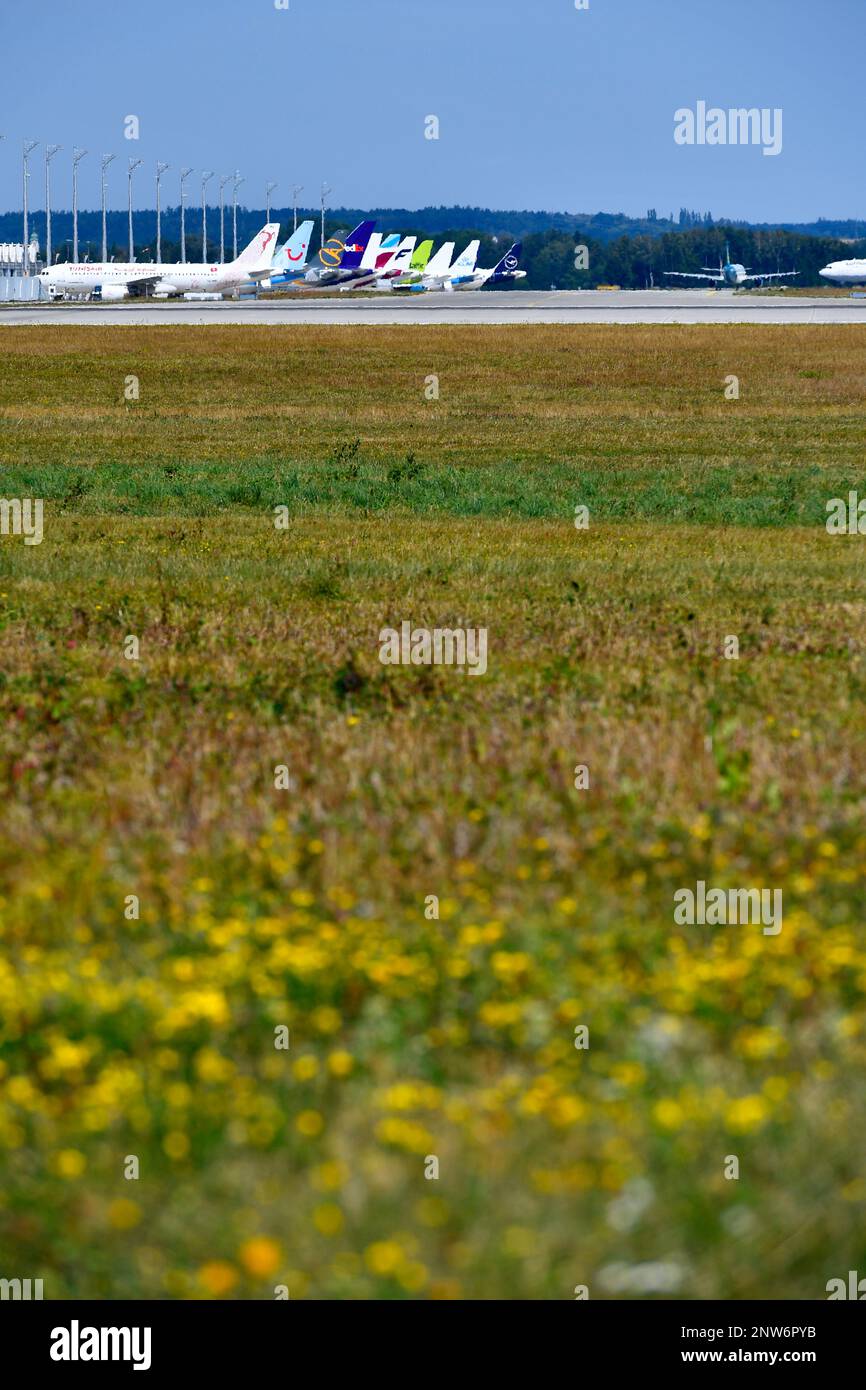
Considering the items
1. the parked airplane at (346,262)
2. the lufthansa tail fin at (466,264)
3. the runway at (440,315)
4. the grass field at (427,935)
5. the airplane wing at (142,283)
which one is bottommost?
the grass field at (427,935)

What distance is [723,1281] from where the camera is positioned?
3926 millimetres

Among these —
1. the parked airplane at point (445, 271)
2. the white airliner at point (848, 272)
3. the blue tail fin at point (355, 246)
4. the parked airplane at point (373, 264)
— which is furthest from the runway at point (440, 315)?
the white airliner at point (848, 272)

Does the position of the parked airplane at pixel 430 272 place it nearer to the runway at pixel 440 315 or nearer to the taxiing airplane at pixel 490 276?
the taxiing airplane at pixel 490 276

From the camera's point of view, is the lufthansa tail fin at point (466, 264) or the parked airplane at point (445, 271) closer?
the parked airplane at point (445, 271)

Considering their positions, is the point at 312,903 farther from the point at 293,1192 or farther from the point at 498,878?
the point at 293,1192

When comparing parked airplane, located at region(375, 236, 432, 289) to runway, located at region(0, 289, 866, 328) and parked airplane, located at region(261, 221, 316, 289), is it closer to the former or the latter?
parked airplane, located at region(261, 221, 316, 289)

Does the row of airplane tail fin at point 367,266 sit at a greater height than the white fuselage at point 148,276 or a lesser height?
greater

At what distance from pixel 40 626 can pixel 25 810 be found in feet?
18.4

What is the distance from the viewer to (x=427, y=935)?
593cm

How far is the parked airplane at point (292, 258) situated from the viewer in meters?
136

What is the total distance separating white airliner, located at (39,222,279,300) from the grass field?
119m

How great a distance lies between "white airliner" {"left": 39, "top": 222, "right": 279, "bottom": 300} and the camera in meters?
130

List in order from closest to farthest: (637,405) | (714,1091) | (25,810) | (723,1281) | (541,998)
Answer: (723,1281), (714,1091), (541,998), (25,810), (637,405)
